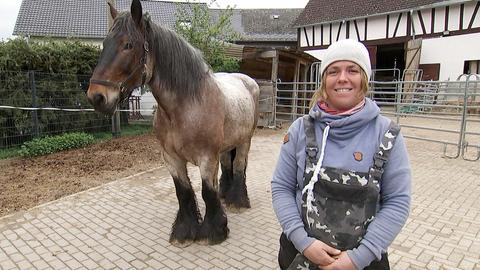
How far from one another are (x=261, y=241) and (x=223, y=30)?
9.31 meters

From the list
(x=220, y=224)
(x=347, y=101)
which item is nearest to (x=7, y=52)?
(x=220, y=224)

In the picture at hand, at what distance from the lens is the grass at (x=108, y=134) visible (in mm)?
6895

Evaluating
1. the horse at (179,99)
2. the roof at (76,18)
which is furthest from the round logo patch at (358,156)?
the roof at (76,18)

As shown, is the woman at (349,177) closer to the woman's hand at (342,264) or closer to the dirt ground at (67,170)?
the woman's hand at (342,264)

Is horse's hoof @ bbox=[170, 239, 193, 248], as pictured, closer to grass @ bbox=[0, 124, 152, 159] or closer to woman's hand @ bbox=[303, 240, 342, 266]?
woman's hand @ bbox=[303, 240, 342, 266]

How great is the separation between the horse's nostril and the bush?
5.45 m

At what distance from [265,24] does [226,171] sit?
89.7ft

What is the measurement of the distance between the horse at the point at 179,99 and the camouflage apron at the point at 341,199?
5.51ft

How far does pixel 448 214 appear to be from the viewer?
4.04 meters

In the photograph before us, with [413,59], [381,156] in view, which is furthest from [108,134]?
[413,59]

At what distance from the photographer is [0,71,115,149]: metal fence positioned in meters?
7.16

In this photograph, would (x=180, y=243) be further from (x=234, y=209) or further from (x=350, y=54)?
(x=350, y=54)

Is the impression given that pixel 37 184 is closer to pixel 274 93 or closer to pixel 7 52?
pixel 7 52

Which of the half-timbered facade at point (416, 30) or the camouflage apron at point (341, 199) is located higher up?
the half-timbered facade at point (416, 30)
